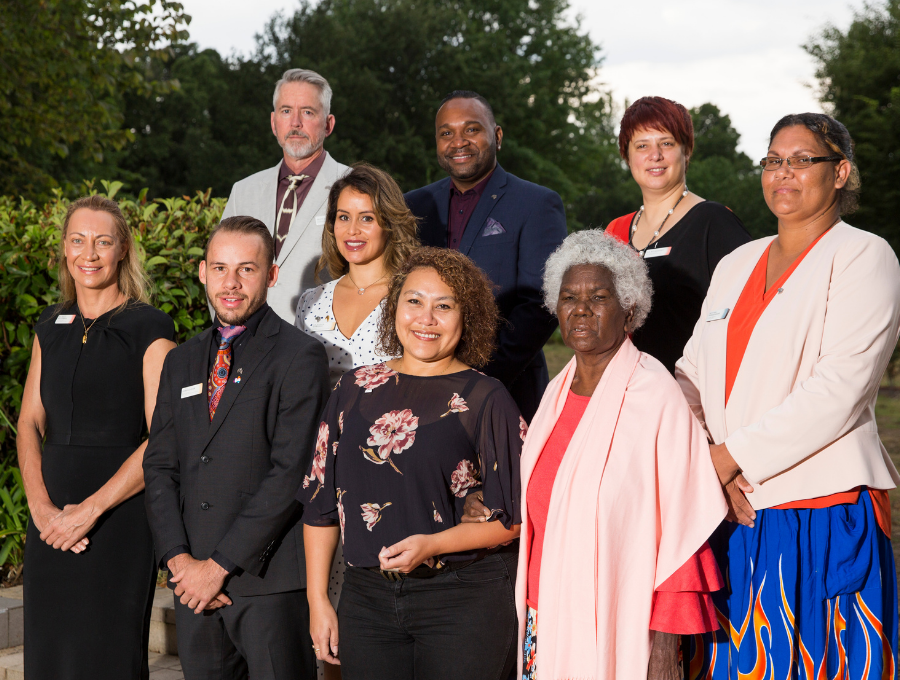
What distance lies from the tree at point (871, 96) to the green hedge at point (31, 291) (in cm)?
1429

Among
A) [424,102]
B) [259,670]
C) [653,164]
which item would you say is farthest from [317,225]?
[424,102]

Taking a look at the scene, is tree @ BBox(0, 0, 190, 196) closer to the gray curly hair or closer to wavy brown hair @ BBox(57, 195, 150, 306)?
wavy brown hair @ BBox(57, 195, 150, 306)

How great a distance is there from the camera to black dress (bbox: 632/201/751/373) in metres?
3.41

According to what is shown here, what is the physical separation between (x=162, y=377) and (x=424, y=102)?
27955mm

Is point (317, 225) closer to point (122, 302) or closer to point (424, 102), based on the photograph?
point (122, 302)

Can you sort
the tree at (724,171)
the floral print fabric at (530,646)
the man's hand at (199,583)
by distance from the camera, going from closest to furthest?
1. the floral print fabric at (530,646)
2. the man's hand at (199,583)
3. the tree at (724,171)

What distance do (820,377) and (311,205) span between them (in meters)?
2.73

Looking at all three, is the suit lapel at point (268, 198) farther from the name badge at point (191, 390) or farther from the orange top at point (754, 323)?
the orange top at point (754, 323)

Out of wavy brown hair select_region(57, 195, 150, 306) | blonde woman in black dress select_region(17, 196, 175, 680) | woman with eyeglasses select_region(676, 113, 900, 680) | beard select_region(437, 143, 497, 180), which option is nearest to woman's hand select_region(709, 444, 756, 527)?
woman with eyeglasses select_region(676, 113, 900, 680)

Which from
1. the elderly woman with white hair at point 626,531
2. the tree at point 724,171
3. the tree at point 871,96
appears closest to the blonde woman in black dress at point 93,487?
the elderly woman with white hair at point 626,531

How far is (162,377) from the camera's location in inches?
128

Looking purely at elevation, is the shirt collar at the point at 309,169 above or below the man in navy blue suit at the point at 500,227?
above

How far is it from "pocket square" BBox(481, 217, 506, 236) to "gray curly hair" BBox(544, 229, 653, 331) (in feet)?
3.83

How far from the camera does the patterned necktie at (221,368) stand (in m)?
3.14
